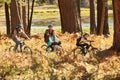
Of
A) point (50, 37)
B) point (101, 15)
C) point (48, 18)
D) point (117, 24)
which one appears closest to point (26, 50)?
point (50, 37)

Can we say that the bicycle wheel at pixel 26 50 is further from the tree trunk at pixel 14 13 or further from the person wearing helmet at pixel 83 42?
the tree trunk at pixel 14 13

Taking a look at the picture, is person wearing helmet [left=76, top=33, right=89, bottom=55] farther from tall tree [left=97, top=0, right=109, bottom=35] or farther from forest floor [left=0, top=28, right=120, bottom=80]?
tall tree [left=97, top=0, right=109, bottom=35]

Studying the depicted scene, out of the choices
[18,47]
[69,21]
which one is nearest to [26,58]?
[18,47]

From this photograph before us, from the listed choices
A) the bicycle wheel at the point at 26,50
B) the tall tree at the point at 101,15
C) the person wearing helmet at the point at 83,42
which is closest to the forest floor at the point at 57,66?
the bicycle wheel at the point at 26,50

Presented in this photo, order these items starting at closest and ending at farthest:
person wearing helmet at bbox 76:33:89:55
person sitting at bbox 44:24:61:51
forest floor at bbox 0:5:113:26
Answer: person wearing helmet at bbox 76:33:89:55 → person sitting at bbox 44:24:61:51 → forest floor at bbox 0:5:113:26

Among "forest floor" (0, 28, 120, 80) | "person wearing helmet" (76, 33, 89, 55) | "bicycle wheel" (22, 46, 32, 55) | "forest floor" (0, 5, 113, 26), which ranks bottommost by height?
"forest floor" (0, 5, 113, 26)

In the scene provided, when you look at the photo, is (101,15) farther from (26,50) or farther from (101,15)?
(26,50)

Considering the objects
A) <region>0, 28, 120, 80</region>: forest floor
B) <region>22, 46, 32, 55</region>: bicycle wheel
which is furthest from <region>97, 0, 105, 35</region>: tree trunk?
<region>22, 46, 32, 55</region>: bicycle wheel

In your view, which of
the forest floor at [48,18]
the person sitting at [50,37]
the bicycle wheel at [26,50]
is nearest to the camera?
the person sitting at [50,37]

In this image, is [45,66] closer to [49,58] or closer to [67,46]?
[49,58]

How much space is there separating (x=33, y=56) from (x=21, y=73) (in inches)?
101

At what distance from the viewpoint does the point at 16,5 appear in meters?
23.4

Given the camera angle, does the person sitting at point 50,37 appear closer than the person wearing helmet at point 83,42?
No

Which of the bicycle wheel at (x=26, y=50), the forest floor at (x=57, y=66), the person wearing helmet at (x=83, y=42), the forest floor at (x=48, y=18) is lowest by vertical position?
the forest floor at (x=48, y=18)
